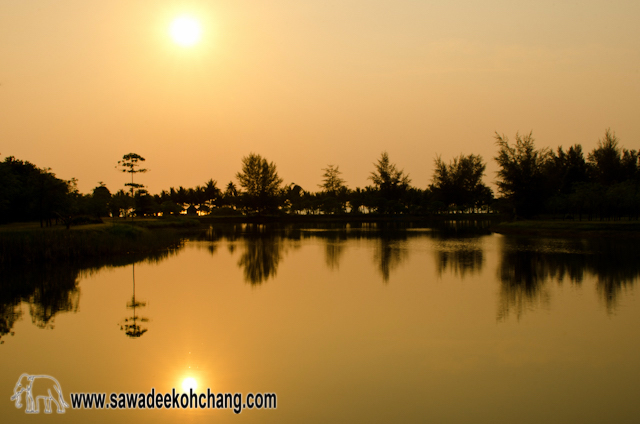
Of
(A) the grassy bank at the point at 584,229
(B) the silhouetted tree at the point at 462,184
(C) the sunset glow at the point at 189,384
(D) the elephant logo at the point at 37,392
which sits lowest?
(D) the elephant logo at the point at 37,392

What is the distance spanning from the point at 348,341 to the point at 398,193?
80561 millimetres

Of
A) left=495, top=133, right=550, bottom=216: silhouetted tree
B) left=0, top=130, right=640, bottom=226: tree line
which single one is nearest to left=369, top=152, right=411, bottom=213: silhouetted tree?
left=0, top=130, right=640, bottom=226: tree line

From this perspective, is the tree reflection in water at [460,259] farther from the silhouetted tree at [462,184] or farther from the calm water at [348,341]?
the silhouetted tree at [462,184]

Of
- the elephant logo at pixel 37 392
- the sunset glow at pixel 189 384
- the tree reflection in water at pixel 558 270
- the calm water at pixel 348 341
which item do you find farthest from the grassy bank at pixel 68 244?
the tree reflection in water at pixel 558 270

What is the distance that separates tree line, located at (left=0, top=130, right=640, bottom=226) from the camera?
103 feet

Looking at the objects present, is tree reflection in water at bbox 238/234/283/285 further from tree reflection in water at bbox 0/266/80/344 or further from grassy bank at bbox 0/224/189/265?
grassy bank at bbox 0/224/189/265

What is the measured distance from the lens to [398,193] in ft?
287

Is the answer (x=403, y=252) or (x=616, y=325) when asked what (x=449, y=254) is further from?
(x=616, y=325)

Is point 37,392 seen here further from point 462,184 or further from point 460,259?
point 462,184

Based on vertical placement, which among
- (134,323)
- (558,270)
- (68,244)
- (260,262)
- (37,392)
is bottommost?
(37,392)

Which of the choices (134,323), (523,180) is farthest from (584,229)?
(134,323)

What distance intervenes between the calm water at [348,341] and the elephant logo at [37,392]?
0.39ft

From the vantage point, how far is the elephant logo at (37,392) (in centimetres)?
605

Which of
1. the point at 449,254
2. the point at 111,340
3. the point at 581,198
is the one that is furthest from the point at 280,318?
the point at 581,198
